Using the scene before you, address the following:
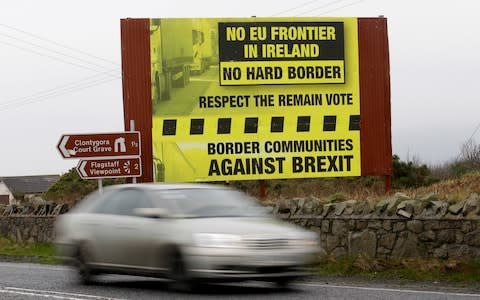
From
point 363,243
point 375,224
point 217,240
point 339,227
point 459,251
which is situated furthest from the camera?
point 339,227

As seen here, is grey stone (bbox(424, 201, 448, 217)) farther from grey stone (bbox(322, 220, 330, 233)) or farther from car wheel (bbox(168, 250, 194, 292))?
car wheel (bbox(168, 250, 194, 292))

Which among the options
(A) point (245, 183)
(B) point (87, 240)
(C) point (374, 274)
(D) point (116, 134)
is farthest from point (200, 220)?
(A) point (245, 183)

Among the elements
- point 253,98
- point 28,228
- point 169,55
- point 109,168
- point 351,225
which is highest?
point 169,55

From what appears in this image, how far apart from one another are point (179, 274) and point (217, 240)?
74cm

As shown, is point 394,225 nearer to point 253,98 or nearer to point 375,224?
point 375,224

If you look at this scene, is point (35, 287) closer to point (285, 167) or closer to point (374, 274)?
point (374, 274)

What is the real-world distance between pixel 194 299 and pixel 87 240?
3060 millimetres

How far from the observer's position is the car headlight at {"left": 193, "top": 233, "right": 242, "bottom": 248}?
40.8 feet

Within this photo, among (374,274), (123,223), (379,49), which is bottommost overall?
(374,274)

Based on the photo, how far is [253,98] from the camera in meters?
29.7

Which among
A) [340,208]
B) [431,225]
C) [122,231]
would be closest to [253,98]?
[340,208]

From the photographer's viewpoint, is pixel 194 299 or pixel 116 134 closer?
Result: pixel 194 299

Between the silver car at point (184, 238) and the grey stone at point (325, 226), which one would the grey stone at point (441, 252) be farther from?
the silver car at point (184, 238)

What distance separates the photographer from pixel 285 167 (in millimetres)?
30109
